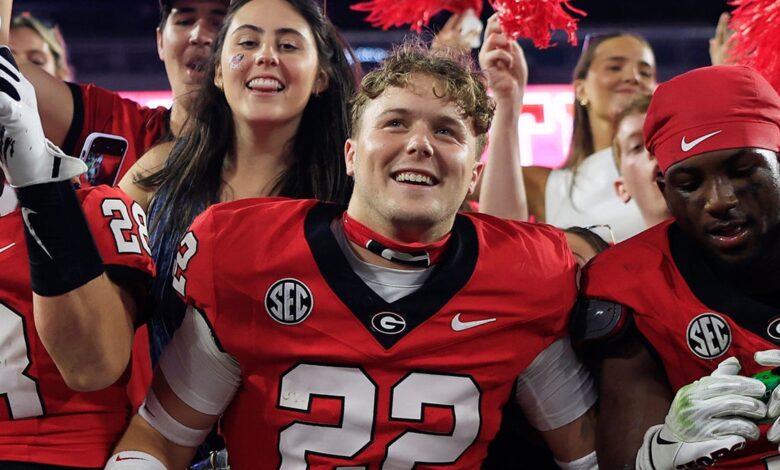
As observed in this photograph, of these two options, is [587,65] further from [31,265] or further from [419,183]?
[31,265]

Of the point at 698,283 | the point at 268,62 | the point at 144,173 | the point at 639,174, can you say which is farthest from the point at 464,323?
the point at 639,174

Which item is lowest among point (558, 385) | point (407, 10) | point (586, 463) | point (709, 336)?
point (586, 463)

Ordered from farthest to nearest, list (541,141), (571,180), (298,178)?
(541,141) < (571,180) < (298,178)

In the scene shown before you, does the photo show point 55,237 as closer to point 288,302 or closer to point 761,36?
point 288,302

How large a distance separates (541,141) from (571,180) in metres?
3.36

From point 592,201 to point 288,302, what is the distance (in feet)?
4.84

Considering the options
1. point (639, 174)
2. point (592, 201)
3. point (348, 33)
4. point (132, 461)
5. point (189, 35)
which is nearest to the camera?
point (132, 461)

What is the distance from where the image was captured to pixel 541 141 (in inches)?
249

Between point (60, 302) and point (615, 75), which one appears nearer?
point (60, 302)

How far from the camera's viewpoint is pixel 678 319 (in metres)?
1.59

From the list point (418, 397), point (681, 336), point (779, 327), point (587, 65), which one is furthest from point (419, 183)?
point (587, 65)

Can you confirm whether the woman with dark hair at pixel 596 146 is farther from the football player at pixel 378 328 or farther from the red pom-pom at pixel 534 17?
the football player at pixel 378 328

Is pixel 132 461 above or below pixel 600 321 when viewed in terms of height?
below

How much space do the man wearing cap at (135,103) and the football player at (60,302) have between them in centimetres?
66
